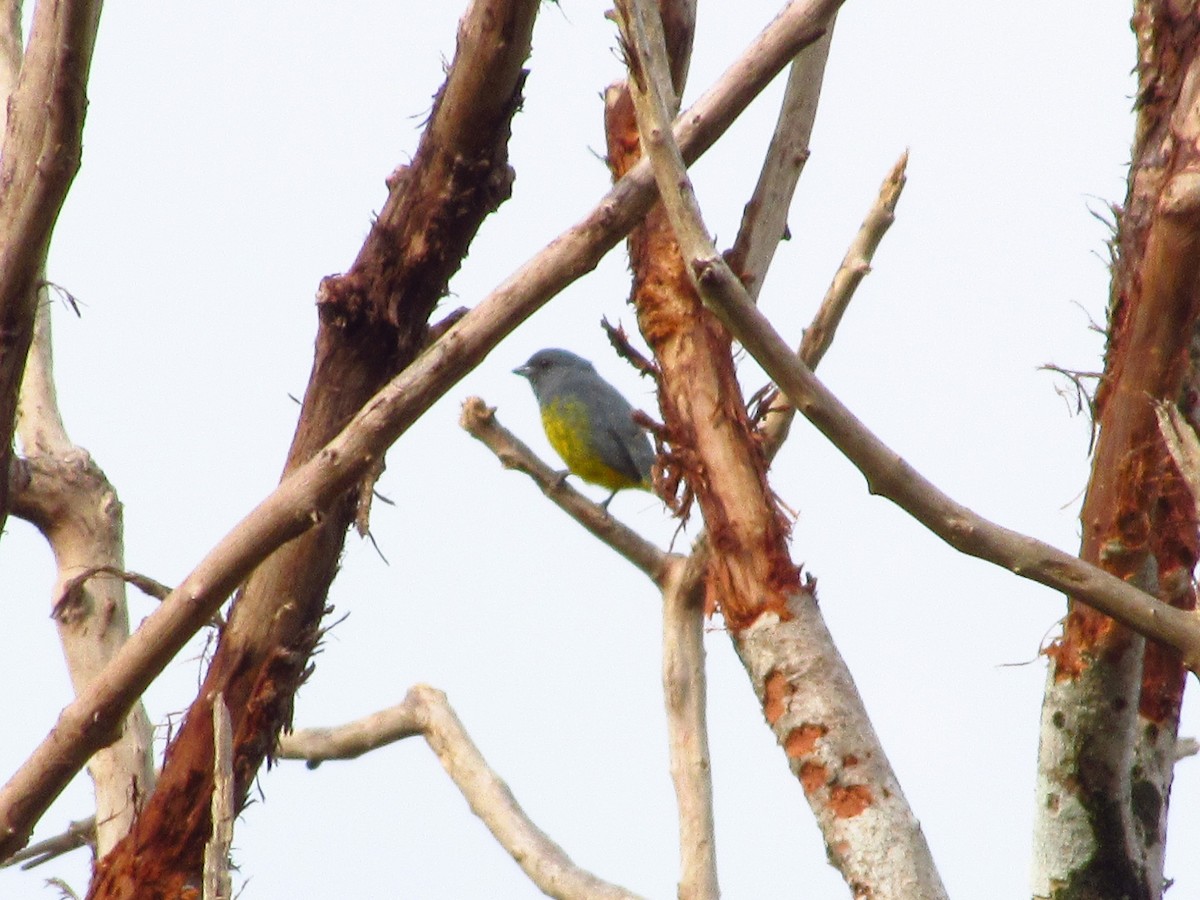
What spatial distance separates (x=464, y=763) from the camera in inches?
215

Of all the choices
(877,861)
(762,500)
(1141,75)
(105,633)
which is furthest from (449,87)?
(105,633)

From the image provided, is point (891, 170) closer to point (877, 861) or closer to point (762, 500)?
point (762, 500)

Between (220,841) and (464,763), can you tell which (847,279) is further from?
(220,841)

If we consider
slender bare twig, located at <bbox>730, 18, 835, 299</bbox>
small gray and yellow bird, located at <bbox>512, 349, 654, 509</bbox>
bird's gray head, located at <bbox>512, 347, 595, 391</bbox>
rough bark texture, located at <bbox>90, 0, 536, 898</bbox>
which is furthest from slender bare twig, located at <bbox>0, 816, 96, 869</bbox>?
bird's gray head, located at <bbox>512, 347, 595, 391</bbox>

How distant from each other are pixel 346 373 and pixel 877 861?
1.69 metres

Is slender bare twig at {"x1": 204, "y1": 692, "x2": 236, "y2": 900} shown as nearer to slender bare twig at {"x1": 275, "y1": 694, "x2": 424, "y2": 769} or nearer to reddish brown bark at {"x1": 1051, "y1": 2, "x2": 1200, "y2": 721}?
reddish brown bark at {"x1": 1051, "y1": 2, "x2": 1200, "y2": 721}

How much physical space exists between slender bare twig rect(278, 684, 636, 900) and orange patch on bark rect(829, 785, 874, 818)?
4.66ft

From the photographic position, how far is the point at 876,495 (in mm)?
2404

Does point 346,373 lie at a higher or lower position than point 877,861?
higher

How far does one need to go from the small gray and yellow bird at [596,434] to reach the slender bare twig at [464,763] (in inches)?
114

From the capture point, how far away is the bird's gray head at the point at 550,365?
9.80 meters

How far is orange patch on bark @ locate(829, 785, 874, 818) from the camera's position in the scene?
3.53 metres

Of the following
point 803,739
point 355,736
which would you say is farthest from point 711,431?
point 355,736

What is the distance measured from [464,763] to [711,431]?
1996mm
